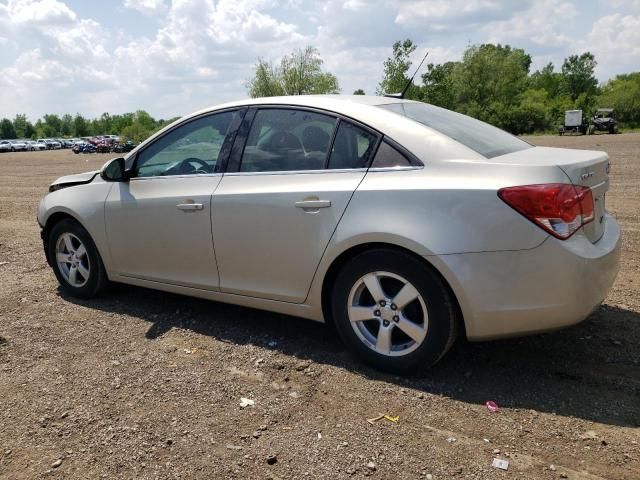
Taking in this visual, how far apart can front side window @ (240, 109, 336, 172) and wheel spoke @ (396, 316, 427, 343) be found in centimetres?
113

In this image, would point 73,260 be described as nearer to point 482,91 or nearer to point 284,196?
point 284,196

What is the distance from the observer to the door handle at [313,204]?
3648mm

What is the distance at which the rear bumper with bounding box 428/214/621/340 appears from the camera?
3.09 metres

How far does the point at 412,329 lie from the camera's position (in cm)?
345

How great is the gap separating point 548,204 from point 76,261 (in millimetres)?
4090

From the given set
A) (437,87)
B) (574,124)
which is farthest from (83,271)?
(437,87)

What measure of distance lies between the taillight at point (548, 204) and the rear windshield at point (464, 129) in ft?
1.47

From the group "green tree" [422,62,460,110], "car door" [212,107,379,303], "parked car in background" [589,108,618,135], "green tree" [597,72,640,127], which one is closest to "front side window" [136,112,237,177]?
"car door" [212,107,379,303]

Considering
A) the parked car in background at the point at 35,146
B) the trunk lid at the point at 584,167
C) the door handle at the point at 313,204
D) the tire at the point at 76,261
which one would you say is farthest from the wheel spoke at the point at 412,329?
the parked car in background at the point at 35,146

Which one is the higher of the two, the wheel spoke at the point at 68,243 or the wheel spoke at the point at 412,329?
the wheel spoke at the point at 68,243

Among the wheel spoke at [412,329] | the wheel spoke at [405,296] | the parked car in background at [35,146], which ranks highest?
the wheel spoke at [405,296]

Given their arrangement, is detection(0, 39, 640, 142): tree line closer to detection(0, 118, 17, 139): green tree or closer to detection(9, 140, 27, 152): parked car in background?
detection(9, 140, 27, 152): parked car in background

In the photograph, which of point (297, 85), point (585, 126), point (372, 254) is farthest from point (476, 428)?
point (297, 85)

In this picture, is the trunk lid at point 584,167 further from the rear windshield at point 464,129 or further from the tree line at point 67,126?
the tree line at point 67,126
